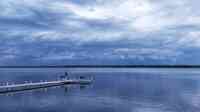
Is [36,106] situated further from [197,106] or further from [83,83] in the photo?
[83,83]

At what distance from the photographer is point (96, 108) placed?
30.2 m

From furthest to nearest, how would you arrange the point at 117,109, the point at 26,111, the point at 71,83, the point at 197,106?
1. the point at 71,83
2. the point at 197,106
3. the point at 117,109
4. the point at 26,111

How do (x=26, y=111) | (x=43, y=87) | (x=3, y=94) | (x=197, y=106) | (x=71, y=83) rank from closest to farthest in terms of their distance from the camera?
(x=26, y=111) → (x=197, y=106) → (x=3, y=94) → (x=43, y=87) → (x=71, y=83)

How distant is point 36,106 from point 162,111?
51.6ft

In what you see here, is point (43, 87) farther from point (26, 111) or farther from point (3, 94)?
point (26, 111)

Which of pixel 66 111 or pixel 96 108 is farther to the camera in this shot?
pixel 96 108

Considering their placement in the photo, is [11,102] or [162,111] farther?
[11,102]

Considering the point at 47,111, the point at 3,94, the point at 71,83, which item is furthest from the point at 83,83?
the point at 47,111

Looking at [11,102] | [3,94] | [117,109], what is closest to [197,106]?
[117,109]

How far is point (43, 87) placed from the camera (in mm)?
50875

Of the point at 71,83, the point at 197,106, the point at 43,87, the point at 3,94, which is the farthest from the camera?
the point at 71,83

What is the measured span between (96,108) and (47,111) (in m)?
6.18

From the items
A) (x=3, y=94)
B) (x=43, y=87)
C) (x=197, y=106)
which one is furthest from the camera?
(x=43, y=87)

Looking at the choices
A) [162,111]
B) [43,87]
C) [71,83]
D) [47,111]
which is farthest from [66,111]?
[71,83]
